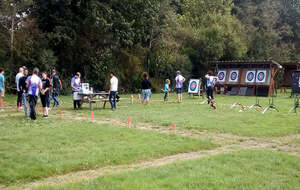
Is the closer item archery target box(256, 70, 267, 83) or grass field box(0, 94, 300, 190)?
grass field box(0, 94, 300, 190)

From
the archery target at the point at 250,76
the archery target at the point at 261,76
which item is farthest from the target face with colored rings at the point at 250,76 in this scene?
the archery target at the point at 261,76

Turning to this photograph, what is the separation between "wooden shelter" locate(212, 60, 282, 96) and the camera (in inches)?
1206

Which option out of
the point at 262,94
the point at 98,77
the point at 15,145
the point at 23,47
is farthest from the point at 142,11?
the point at 15,145

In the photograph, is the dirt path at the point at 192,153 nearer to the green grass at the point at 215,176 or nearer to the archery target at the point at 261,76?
the green grass at the point at 215,176

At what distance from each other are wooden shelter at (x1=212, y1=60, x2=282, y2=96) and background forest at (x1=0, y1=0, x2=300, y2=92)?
413 centimetres

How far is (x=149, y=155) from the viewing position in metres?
7.94

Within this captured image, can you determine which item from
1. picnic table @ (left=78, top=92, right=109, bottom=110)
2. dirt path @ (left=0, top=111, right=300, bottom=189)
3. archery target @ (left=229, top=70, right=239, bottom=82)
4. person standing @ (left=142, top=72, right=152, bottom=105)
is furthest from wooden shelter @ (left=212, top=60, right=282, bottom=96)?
dirt path @ (left=0, top=111, right=300, bottom=189)

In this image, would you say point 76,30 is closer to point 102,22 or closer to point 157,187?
point 102,22

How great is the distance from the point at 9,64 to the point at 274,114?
63.4ft

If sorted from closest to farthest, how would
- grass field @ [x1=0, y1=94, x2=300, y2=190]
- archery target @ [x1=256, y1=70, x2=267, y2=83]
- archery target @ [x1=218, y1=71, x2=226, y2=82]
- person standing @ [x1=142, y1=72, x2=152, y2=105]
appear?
grass field @ [x1=0, y1=94, x2=300, y2=190] < person standing @ [x1=142, y1=72, x2=152, y2=105] < archery target @ [x1=256, y1=70, x2=267, y2=83] < archery target @ [x1=218, y1=71, x2=226, y2=82]

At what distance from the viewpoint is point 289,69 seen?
131 ft

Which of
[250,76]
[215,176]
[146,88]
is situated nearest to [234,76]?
[250,76]

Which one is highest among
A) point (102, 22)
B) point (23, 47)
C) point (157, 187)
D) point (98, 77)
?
point (102, 22)

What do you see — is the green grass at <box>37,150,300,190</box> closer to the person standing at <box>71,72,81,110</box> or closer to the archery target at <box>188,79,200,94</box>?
the person standing at <box>71,72,81,110</box>
